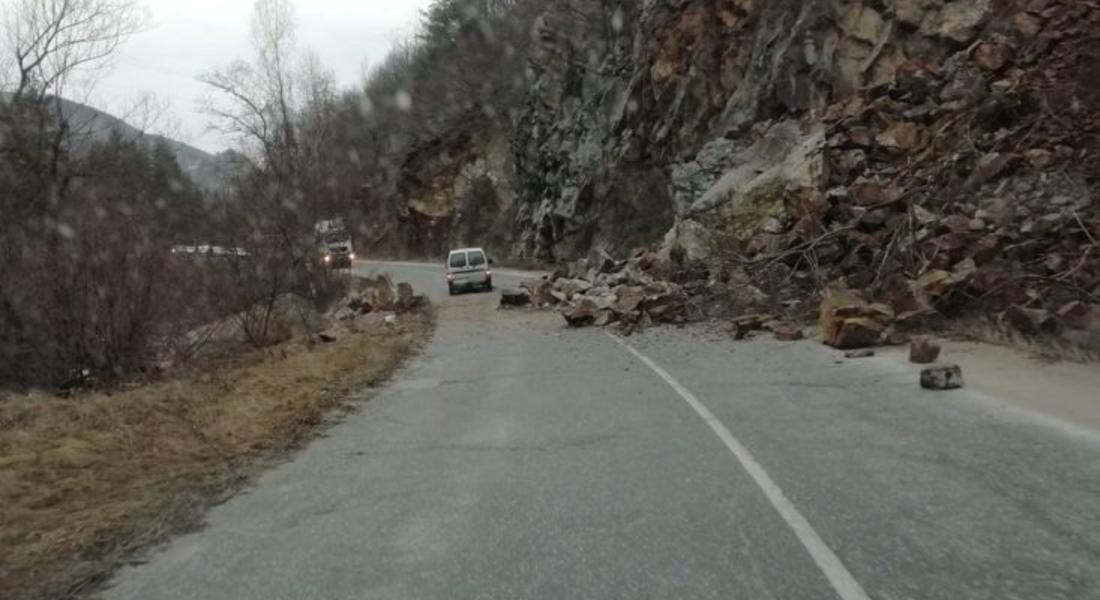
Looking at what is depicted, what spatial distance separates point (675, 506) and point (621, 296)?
660 inches

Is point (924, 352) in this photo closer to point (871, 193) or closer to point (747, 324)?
point (747, 324)

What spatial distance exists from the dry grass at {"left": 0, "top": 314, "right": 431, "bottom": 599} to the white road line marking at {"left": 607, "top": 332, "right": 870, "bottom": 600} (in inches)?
157

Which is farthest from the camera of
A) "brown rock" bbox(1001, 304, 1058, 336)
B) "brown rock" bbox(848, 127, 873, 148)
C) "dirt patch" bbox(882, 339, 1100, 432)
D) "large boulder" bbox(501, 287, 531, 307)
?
"large boulder" bbox(501, 287, 531, 307)

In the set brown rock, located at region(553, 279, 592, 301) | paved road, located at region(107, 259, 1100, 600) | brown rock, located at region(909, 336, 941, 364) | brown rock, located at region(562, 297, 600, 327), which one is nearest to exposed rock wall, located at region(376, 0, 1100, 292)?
brown rock, located at region(562, 297, 600, 327)

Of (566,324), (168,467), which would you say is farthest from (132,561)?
(566,324)

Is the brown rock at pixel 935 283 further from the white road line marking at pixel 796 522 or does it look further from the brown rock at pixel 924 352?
the white road line marking at pixel 796 522

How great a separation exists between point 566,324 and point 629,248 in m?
19.5

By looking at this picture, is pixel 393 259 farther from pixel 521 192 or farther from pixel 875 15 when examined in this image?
pixel 875 15

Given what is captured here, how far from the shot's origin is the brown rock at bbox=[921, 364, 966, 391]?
10391mm

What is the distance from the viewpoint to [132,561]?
18.7ft

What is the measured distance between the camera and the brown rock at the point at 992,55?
19969mm

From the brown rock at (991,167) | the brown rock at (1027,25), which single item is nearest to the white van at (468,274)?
the brown rock at (1027,25)

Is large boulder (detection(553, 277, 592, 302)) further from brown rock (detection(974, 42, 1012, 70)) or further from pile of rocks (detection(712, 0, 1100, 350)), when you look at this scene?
brown rock (detection(974, 42, 1012, 70))

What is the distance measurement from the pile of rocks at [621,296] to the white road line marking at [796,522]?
1126 centimetres
